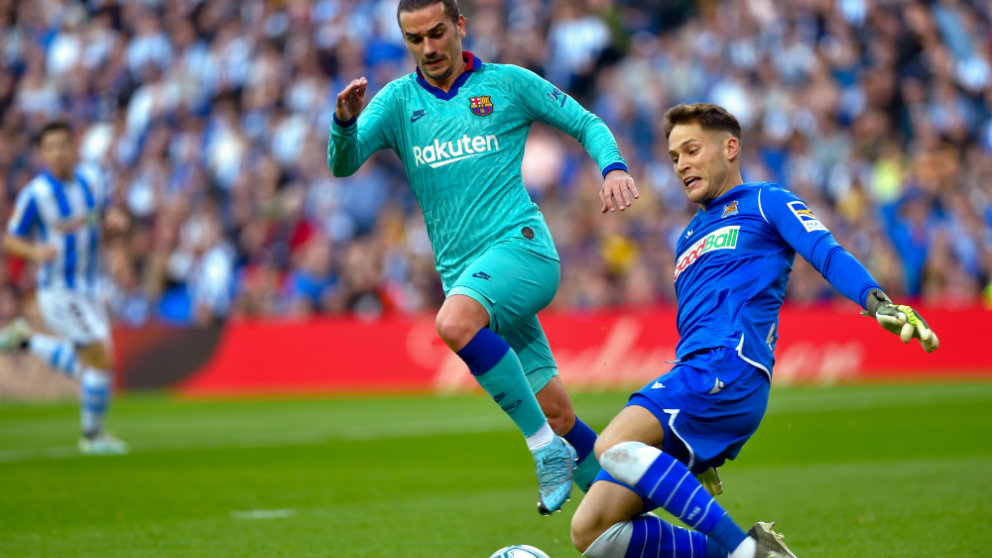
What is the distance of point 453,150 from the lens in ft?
19.2

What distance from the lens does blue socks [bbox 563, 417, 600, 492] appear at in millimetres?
6254

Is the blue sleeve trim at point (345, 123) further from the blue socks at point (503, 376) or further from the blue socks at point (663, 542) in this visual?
the blue socks at point (663, 542)

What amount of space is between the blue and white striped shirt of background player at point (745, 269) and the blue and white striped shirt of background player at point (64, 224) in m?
7.88

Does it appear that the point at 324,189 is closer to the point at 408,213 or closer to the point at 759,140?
the point at 408,213

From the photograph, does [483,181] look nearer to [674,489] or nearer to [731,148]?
[731,148]

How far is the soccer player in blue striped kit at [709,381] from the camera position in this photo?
4.48 m

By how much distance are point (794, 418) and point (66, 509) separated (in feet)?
25.2

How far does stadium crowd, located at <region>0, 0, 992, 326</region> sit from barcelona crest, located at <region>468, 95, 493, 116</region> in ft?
35.7

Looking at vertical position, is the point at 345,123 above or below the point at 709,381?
above

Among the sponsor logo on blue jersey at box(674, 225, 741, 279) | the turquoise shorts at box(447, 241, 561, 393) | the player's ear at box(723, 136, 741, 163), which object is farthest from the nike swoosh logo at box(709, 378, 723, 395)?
the turquoise shorts at box(447, 241, 561, 393)

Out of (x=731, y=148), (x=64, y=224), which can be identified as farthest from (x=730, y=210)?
(x=64, y=224)

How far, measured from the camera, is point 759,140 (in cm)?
1905

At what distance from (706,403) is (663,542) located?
0.62 m

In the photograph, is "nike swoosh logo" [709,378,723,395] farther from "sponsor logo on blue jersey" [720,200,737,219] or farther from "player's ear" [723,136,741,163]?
"player's ear" [723,136,741,163]
